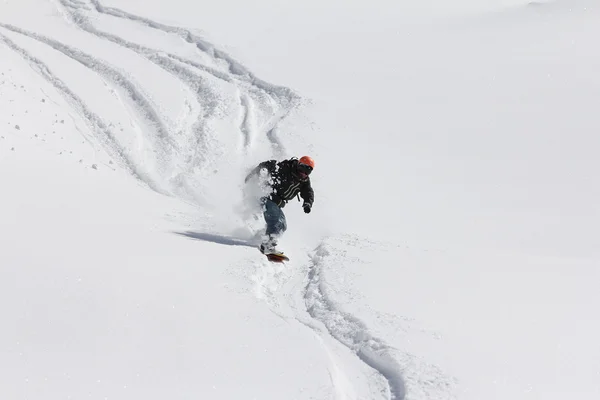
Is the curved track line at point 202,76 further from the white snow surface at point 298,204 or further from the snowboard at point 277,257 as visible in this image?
the snowboard at point 277,257

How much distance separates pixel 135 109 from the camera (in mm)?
15516

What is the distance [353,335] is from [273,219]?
3.45 metres

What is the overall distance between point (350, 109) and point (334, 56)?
4.37 meters

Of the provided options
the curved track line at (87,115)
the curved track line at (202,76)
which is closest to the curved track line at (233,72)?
the curved track line at (202,76)

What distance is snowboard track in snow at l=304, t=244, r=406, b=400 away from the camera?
5.44m

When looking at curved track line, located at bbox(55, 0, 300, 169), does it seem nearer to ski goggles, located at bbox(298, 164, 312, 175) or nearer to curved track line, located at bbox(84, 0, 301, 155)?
curved track line, located at bbox(84, 0, 301, 155)

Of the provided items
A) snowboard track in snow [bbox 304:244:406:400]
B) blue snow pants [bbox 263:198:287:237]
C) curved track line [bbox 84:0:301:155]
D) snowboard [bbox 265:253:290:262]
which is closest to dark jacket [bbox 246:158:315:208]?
blue snow pants [bbox 263:198:287:237]

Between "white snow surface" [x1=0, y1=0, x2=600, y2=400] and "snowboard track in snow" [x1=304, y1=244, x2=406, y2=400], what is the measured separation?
1.0 inches

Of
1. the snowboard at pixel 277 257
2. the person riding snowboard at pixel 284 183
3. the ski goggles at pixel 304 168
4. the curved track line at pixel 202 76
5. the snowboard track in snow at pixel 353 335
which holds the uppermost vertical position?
the curved track line at pixel 202 76

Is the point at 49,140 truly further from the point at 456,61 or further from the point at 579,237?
the point at 456,61

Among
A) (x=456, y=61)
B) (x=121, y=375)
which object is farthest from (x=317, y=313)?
(x=456, y=61)

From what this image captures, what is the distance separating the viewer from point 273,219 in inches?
370

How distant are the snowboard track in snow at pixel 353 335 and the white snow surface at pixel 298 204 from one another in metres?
0.02

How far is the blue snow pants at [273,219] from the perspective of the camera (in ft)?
30.3
